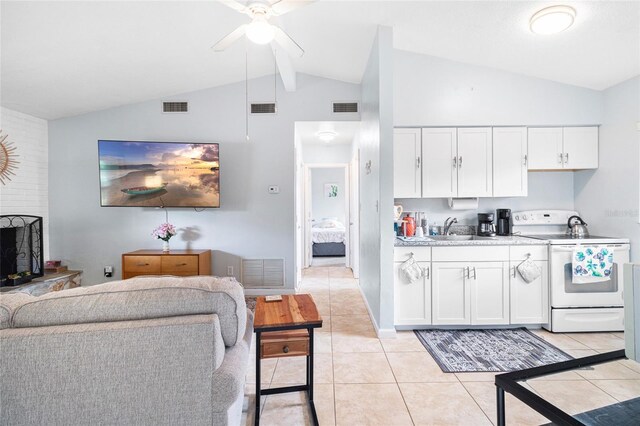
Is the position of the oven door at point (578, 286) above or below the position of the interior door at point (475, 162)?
below

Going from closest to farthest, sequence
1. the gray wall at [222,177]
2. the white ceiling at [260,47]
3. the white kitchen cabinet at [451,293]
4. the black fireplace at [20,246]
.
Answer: the white ceiling at [260,47]
the white kitchen cabinet at [451,293]
the black fireplace at [20,246]
the gray wall at [222,177]

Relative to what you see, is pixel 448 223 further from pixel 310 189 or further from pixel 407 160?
pixel 310 189

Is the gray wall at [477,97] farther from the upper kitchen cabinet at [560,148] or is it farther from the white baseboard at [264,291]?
the white baseboard at [264,291]

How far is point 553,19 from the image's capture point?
232 cm

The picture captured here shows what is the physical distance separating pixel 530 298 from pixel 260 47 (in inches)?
157

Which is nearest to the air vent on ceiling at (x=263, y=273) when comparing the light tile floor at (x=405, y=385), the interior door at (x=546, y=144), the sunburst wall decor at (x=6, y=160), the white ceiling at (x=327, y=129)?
the light tile floor at (x=405, y=385)

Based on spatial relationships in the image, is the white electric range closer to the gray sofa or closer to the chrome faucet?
the chrome faucet

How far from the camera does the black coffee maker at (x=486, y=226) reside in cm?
344

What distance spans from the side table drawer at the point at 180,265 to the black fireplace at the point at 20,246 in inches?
63.4

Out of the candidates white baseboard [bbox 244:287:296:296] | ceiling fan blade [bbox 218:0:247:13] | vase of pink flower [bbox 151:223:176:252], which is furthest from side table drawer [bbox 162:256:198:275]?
ceiling fan blade [bbox 218:0:247:13]

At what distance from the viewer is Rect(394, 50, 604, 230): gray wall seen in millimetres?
3260

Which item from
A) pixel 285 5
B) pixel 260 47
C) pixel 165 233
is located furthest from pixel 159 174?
pixel 285 5

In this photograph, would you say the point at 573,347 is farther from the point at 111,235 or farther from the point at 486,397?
the point at 111,235

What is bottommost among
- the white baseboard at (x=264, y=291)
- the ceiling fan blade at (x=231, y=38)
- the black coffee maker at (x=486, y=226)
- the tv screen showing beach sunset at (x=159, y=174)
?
the white baseboard at (x=264, y=291)
